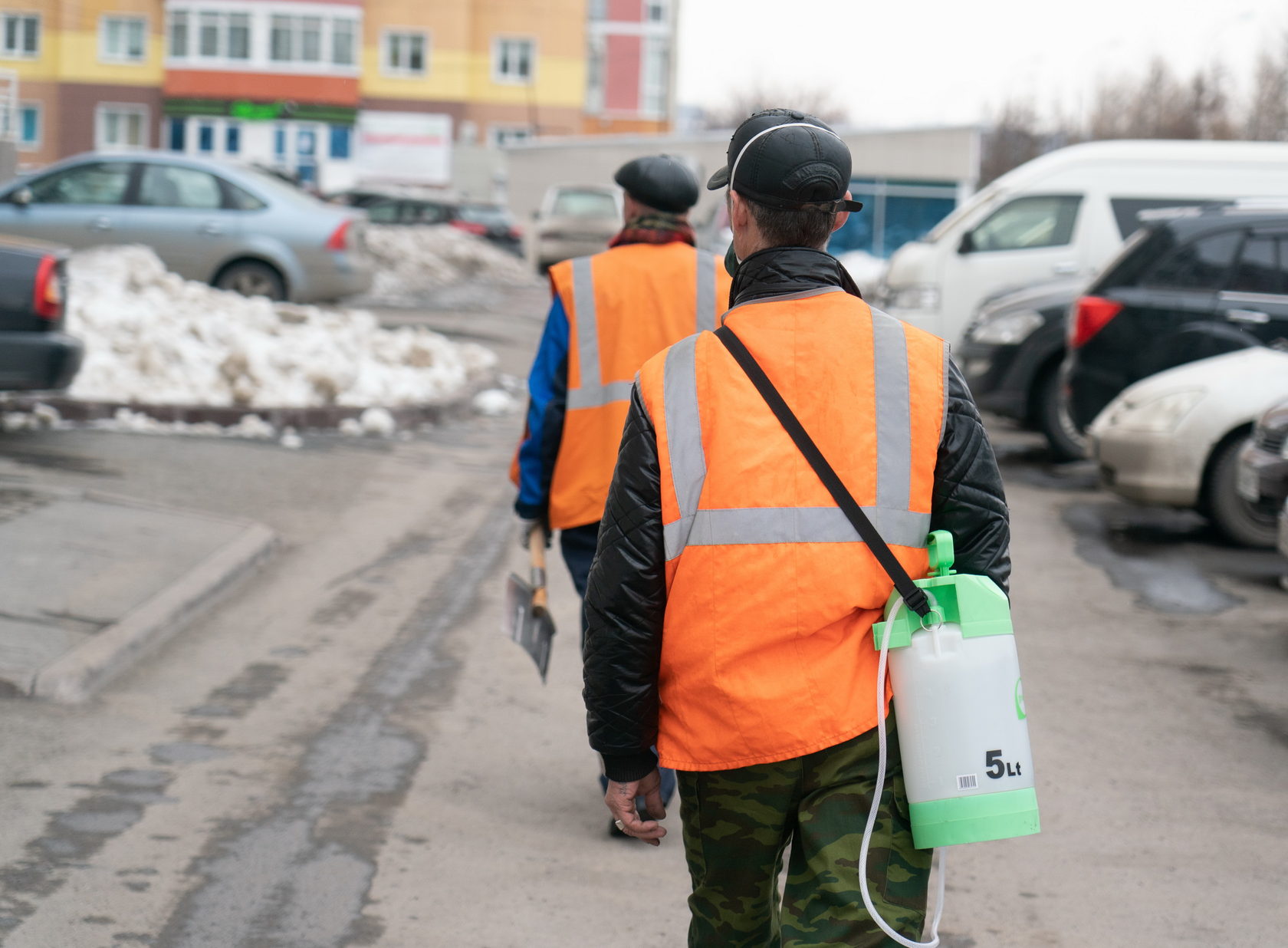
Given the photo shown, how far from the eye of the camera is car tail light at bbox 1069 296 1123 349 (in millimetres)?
9945

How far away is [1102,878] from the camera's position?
414 centimetres

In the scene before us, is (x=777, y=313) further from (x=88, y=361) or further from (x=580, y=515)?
(x=88, y=361)

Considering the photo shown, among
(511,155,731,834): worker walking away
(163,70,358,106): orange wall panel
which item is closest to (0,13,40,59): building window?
(163,70,358,106): orange wall panel

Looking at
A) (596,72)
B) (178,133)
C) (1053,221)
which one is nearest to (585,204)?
(1053,221)

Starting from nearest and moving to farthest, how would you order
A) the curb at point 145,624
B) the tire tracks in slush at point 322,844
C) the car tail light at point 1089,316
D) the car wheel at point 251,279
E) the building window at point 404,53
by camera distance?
the tire tracks in slush at point 322,844, the curb at point 145,624, the car tail light at point 1089,316, the car wheel at point 251,279, the building window at point 404,53

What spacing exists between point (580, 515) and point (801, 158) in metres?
1.95

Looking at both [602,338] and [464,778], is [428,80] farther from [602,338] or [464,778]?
[602,338]

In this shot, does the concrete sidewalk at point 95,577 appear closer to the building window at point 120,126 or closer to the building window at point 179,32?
the building window at point 179,32

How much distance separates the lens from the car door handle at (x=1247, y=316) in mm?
9594

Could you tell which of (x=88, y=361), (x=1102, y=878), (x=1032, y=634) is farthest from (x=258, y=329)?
(x=1102, y=878)

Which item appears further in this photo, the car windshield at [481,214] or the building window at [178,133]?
the building window at [178,133]

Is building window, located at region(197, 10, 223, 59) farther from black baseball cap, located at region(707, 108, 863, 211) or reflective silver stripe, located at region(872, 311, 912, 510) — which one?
reflective silver stripe, located at region(872, 311, 912, 510)

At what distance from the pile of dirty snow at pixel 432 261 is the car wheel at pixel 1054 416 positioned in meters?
16.5

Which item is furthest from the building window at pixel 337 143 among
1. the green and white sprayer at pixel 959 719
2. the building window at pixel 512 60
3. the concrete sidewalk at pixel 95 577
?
the green and white sprayer at pixel 959 719
